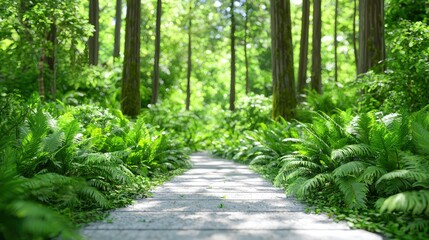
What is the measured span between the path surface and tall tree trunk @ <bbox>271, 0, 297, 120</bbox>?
21.6 feet

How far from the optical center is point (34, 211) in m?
2.80

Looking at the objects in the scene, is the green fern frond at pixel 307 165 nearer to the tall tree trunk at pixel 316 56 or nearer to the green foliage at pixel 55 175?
the green foliage at pixel 55 175

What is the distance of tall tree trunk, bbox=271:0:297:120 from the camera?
1221 centimetres

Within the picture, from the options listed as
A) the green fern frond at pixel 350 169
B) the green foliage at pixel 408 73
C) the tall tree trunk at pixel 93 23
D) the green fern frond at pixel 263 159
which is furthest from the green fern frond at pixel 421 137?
the tall tree trunk at pixel 93 23

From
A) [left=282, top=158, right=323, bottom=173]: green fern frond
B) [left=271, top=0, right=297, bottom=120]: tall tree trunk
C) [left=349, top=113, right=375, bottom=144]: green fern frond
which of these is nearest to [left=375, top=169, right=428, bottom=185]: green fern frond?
[left=349, top=113, right=375, bottom=144]: green fern frond

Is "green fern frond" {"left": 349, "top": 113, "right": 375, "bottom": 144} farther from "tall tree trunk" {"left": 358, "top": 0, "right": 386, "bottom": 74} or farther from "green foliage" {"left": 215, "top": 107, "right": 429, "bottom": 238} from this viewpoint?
"tall tree trunk" {"left": 358, "top": 0, "right": 386, "bottom": 74}

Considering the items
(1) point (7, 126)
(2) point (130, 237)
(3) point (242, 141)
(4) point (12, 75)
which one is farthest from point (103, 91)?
(2) point (130, 237)

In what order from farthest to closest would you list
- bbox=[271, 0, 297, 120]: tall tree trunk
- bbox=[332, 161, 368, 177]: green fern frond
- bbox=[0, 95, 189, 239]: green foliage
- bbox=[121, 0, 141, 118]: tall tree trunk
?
bbox=[121, 0, 141, 118]: tall tree trunk, bbox=[271, 0, 297, 120]: tall tree trunk, bbox=[332, 161, 368, 177]: green fern frond, bbox=[0, 95, 189, 239]: green foliage

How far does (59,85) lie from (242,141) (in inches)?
286

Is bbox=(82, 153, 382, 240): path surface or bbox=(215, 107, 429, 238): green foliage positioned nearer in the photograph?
bbox=(82, 153, 382, 240): path surface

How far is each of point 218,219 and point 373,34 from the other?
8.93m

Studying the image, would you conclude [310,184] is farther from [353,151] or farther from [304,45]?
[304,45]

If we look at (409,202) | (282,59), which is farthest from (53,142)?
(282,59)

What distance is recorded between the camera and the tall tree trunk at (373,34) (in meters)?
11.2
